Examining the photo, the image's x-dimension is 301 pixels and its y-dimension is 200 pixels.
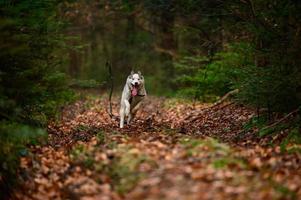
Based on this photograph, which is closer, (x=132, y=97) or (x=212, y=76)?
(x=132, y=97)

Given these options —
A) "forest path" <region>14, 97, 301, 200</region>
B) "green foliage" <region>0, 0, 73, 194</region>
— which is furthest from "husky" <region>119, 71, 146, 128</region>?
"forest path" <region>14, 97, 301, 200</region>

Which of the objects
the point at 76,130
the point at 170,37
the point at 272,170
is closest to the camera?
the point at 272,170

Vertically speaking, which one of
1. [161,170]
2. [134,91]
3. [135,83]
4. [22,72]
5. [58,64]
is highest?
[22,72]

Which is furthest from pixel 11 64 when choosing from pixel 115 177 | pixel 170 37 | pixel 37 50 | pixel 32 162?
pixel 170 37

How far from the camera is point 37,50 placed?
446 inches

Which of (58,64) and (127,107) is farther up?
(58,64)

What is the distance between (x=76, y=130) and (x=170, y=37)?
685 inches

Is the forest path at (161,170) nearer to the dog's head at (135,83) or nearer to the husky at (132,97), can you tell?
the husky at (132,97)

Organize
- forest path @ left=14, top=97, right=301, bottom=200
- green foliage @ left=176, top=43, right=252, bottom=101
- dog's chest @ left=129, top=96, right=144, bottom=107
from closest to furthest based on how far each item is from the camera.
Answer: forest path @ left=14, top=97, right=301, bottom=200 < dog's chest @ left=129, top=96, right=144, bottom=107 < green foliage @ left=176, top=43, right=252, bottom=101

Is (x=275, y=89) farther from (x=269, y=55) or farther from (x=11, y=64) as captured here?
(x=11, y=64)

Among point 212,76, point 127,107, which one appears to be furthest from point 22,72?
point 212,76

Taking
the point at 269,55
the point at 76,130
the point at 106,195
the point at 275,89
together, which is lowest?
the point at 76,130

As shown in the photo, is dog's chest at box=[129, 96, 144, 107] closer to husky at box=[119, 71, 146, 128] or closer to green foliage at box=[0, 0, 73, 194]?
husky at box=[119, 71, 146, 128]

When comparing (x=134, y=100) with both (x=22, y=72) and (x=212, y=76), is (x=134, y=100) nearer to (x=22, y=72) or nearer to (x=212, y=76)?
(x=22, y=72)
